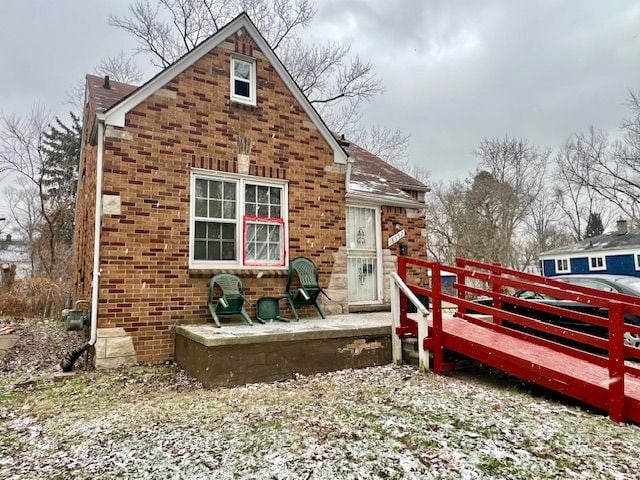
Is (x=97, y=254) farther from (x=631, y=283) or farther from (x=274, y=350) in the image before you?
(x=631, y=283)

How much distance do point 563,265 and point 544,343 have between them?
88.1 ft

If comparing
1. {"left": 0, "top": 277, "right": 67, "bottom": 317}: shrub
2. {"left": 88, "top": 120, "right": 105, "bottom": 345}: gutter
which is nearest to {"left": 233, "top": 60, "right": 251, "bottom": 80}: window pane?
{"left": 88, "top": 120, "right": 105, "bottom": 345}: gutter

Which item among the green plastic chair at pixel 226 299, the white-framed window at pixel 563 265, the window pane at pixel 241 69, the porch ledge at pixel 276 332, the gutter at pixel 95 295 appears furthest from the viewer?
the white-framed window at pixel 563 265

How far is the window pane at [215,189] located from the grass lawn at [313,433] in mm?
3213

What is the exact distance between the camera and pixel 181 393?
464 centimetres

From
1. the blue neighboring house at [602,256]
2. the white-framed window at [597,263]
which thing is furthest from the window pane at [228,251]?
the white-framed window at [597,263]

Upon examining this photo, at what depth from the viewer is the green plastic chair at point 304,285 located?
704cm

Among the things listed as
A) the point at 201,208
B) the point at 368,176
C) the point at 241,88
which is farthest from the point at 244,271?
the point at 368,176

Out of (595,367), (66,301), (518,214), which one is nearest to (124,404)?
(595,367)

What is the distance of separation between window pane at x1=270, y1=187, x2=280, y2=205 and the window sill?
3.92 feet

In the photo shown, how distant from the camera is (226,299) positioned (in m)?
6.21

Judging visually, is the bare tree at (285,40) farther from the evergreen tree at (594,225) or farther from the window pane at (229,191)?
the evergreen tree at (594,225)

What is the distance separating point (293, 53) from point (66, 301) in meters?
16.0

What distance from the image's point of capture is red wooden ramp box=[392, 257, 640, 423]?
11.6 ft
